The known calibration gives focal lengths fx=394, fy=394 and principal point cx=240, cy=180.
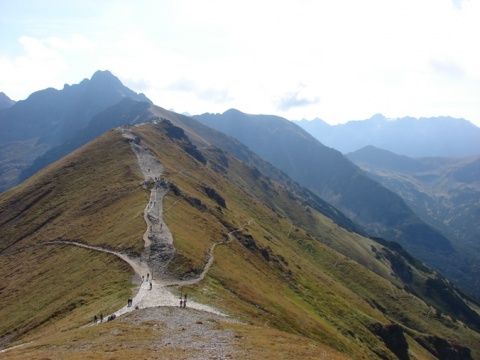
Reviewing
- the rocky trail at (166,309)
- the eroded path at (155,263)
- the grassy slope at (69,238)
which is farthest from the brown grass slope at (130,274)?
the rocky trail at (166,309)

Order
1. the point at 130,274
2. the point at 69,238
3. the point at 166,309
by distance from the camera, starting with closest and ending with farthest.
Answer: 1. the point at 166,309
2. the point at 130,274
3. the point at 69,238

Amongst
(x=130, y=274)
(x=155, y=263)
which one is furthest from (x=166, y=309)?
(x=155, y=263)

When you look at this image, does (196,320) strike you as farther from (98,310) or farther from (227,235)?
(227,235)

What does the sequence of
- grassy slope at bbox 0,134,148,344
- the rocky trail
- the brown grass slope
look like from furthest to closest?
grassy slope at bbox 0,134,148,344
the brown grass slope
the rocky trail

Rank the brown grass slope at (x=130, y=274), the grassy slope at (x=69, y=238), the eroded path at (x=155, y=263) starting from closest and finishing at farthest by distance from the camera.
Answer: the eroded path at (x=155, y=263)
the brown grass slope at (x=130, y=274)
the grassy slope at (x=69, y=238)

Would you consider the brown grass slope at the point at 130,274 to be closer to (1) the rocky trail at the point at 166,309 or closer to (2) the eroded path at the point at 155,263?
(2) the eroded path at the point at 155,263

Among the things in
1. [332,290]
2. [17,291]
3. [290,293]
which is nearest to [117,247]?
[17,291]

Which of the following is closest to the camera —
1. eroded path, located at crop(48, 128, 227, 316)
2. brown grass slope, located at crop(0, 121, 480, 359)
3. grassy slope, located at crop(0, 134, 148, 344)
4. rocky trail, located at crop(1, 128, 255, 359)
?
rocky trail, located at crop(1, 128, 255, 359)

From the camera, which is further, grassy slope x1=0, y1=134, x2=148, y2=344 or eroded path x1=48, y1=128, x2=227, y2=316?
grassy slope x1=0, y1=134, x2=148, y2=344

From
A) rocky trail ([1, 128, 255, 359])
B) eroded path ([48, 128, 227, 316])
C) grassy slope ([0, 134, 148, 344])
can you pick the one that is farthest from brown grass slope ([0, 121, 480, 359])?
rocky trail ([1, 128, 255, 359])

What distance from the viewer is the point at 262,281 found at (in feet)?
351

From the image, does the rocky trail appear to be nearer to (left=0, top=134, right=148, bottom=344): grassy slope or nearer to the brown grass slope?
the brown grass slope

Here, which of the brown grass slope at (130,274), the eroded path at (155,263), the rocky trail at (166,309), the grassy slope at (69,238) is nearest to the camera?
the rocky trail at (166,309)

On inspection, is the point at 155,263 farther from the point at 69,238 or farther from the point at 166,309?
the point at 69,238
